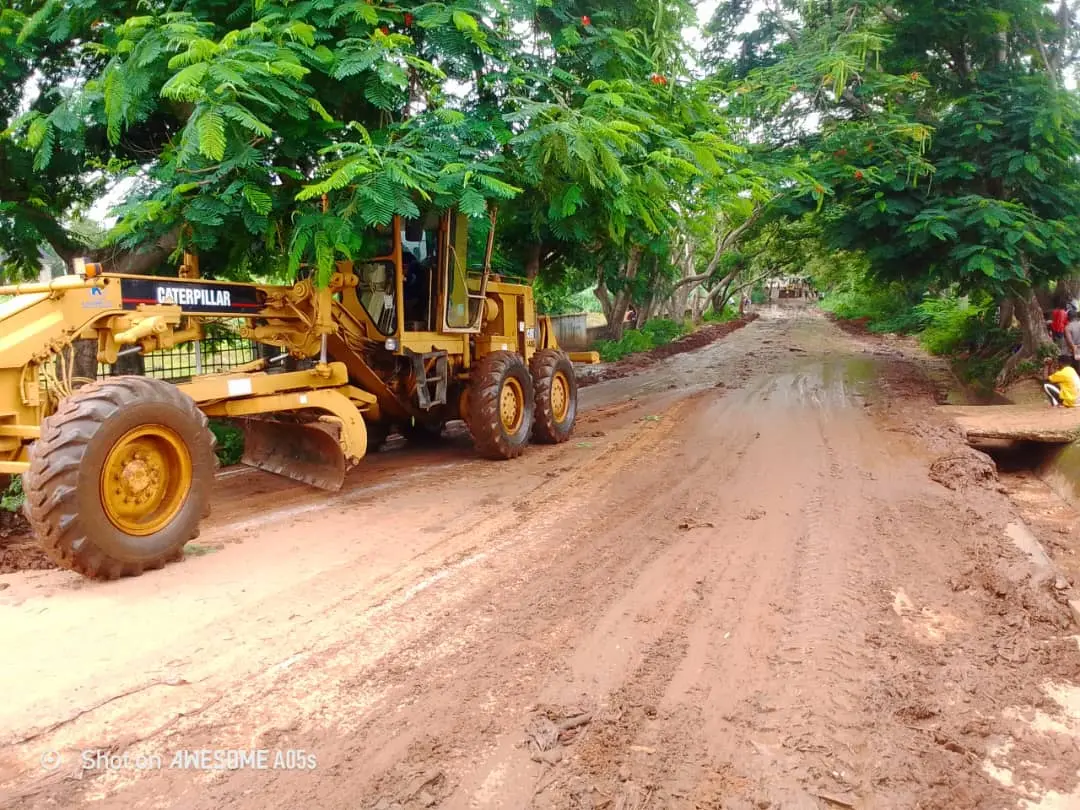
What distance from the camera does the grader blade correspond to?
6934mm

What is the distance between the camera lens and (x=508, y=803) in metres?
2.75

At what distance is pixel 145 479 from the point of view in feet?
16.0

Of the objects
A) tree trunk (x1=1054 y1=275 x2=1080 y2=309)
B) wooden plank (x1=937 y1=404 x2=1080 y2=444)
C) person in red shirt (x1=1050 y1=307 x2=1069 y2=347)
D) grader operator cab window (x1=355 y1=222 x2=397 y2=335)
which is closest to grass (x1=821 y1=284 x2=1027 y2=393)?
person in red shirt (x1=1050 y1=307 x2=1069 y2=347)

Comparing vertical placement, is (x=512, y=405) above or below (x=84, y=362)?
below

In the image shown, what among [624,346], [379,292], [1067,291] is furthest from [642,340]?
[379,292]

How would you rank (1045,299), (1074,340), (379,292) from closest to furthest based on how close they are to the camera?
(379,292), (1074,340), (1045,299)

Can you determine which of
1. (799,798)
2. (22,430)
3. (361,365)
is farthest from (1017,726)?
(361,365)

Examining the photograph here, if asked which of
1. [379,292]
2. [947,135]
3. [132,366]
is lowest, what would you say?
[132,366]

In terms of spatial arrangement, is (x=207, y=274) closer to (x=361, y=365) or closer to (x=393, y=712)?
(x=361, y=365)

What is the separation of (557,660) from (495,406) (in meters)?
5.05

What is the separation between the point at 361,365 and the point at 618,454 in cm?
325

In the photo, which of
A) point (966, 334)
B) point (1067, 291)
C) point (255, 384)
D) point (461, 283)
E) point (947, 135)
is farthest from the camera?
point (966, 334)

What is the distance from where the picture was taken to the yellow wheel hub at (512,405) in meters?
9.08

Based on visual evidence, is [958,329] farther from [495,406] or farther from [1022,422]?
[495,406]
